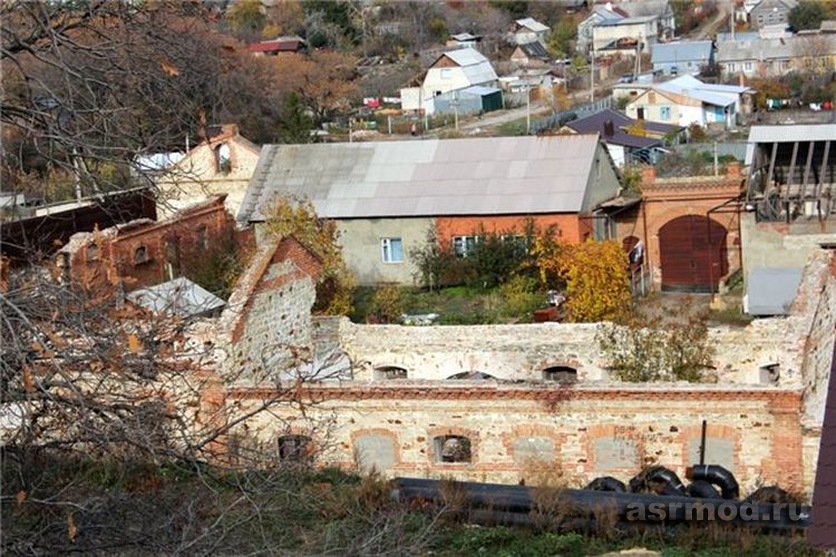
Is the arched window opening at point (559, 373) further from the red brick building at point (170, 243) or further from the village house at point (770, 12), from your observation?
the village house at point (770, 12)

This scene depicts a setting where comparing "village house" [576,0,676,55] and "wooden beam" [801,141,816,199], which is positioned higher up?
"wooden beam" [801,141,816,199]

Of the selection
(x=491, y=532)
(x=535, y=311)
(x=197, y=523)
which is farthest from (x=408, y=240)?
(x=197, y=523)

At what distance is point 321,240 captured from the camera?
3144cm

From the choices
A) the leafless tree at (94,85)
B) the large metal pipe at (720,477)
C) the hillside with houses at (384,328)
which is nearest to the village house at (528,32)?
the hillside with houses at (384,328)

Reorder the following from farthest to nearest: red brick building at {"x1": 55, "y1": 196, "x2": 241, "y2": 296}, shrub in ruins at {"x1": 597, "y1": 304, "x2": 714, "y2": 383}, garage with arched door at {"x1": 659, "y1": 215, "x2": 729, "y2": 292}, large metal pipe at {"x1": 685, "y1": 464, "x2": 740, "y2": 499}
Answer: garage with arched door at {"x1": 659, "y1": 215, "x2": 729, "y2": 292} → red brick building at {"x1": 55, "y1": 196, "x2": 241, "y2": 296} → shrub in ruins at {"x1": 597, "y1": 304, "x2": 714, "y2": 383} → large metal pipe at {"x1": 685, "y1": 464, "x2": 740, "y2": 499}

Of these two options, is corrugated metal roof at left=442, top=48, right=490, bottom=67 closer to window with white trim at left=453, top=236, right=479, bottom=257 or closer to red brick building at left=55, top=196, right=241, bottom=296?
window with white trim at left=453, top=236, right=479, bottom=257

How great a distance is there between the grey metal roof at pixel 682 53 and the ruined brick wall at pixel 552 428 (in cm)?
6481

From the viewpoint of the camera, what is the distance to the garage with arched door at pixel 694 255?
33375 mm

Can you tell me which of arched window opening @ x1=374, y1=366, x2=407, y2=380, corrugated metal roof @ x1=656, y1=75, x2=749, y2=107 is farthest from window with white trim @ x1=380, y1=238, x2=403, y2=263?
corrugated metal roof @ x1=656, y1=75, x2=749, y2=107

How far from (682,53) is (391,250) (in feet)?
165

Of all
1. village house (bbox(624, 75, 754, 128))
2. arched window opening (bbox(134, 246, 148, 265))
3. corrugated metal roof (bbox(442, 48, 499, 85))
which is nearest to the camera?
arched window opening (bbox(134, 246, 148, 265))

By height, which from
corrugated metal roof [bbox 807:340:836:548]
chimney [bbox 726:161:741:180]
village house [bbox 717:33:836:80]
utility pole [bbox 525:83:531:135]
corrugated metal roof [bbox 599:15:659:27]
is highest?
corrugated metal roof [bbox 807:340:836:548]

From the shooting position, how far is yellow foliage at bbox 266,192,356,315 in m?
28.1

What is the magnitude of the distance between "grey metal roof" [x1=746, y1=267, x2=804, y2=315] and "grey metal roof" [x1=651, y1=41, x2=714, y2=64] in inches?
2088
